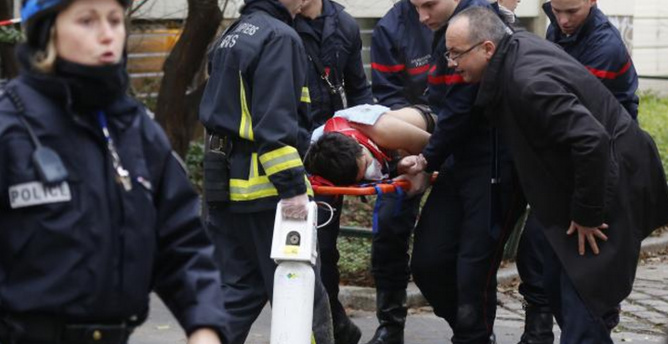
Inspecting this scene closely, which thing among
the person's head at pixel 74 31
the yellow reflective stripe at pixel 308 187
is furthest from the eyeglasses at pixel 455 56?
the person's head at pixel 74 31

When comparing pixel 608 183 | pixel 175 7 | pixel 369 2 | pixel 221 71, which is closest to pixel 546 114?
pixel 608 183

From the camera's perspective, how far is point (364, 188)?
6.03 metres

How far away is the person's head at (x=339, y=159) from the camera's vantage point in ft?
20.3

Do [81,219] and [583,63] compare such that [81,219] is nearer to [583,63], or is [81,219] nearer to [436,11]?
[436,11]

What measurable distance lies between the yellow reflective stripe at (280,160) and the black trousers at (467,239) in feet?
3.52

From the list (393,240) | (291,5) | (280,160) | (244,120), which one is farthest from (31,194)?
(393,240)

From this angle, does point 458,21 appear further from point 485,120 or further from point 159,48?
point 159,48

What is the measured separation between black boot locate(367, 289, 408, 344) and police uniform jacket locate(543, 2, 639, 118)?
4.91 feet

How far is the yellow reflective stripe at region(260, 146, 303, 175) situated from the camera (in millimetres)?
5590

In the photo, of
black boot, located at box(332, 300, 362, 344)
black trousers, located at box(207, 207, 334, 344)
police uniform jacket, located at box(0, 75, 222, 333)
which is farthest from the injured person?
police uniform jacket, located at box(0, 75, 222, 333)

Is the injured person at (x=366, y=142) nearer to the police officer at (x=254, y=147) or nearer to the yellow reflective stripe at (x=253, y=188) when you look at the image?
the police officer at (x=254, y=147)

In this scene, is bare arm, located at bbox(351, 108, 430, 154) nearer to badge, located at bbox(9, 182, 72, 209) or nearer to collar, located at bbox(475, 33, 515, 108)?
collar, located at bbox(475, 33, 515, 108)

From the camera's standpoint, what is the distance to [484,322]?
6.37m

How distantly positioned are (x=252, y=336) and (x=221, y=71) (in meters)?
2.12
